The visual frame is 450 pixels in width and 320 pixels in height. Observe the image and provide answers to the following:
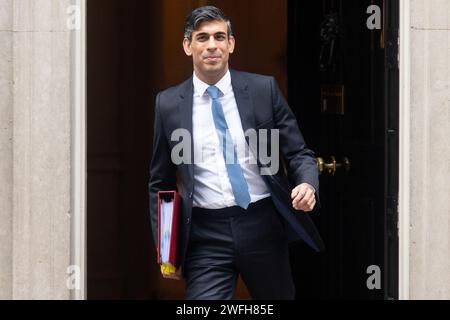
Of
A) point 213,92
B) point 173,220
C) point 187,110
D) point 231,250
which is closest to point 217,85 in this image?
point 213,92

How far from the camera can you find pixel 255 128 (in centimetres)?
453

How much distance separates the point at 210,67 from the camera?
449 centimetres

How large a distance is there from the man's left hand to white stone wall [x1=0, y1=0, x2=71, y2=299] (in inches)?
47.9

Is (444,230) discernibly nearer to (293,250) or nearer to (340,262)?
(340,262)

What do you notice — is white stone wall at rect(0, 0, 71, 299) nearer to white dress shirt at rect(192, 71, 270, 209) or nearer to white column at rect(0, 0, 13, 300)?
white column at rect(0, 0, 13, 300)

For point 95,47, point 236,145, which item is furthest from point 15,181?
point 95,47

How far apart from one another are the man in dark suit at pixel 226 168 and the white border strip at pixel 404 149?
21.6 inches

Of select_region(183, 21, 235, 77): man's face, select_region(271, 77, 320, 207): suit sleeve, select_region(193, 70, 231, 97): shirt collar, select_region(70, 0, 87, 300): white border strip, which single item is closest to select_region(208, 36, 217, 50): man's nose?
select_region(183, 21, 235, 77): man's face

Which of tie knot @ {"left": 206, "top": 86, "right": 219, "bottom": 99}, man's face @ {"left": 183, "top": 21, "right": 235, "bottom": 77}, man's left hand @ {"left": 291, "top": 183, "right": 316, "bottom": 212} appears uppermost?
man's face @ {"left": 183, "top": 21, "right": 235, "bottom": 77}

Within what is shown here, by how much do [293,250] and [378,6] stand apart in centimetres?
211

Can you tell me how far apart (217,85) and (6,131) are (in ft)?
3.64

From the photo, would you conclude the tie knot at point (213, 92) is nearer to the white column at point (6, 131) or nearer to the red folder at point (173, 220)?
the red folder at point (173, 220)

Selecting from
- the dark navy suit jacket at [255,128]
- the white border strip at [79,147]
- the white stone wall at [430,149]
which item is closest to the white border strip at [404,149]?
the white stone wall at [430,149]

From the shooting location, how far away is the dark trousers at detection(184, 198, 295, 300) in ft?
14.7
